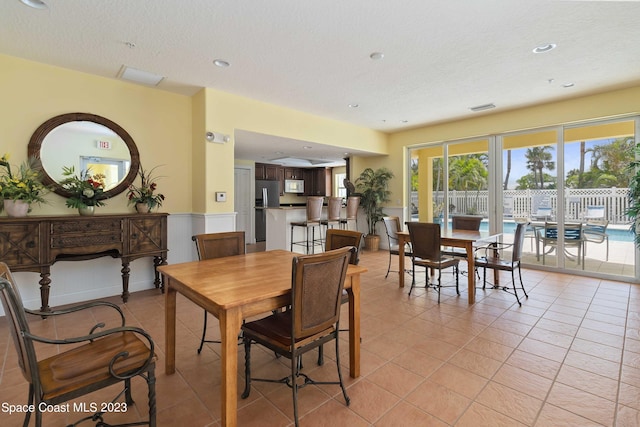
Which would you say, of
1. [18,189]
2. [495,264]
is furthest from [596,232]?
[18,189]

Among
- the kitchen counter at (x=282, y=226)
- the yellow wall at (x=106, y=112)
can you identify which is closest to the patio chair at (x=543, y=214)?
the kitchen counter at (x=282, y=226)

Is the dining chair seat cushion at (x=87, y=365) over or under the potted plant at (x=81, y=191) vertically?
under

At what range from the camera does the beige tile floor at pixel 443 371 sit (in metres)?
1.70

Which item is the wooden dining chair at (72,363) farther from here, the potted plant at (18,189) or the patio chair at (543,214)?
the patio chair at (543,214)

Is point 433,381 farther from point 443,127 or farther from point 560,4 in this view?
point 443,127

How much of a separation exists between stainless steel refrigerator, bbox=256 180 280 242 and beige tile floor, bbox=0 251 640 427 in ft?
15.8

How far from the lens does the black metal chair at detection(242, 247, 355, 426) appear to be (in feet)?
5.16

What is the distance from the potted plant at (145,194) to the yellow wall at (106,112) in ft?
0.32

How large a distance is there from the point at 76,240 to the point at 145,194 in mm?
917

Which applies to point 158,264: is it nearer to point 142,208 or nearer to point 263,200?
point 142,208

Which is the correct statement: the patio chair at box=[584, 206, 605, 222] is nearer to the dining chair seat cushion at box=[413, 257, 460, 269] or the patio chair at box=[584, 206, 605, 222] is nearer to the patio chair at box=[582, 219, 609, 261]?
the patio chair at box=[582, 219, 609, 261]

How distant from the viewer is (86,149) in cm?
363

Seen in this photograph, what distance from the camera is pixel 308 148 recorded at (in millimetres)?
6176

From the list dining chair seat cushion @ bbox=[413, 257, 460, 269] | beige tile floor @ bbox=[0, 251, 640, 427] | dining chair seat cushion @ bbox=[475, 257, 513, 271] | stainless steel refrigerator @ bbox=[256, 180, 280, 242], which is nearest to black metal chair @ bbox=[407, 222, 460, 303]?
dining chair seat cushion @ bbox=[413, 257, 460, 269]
